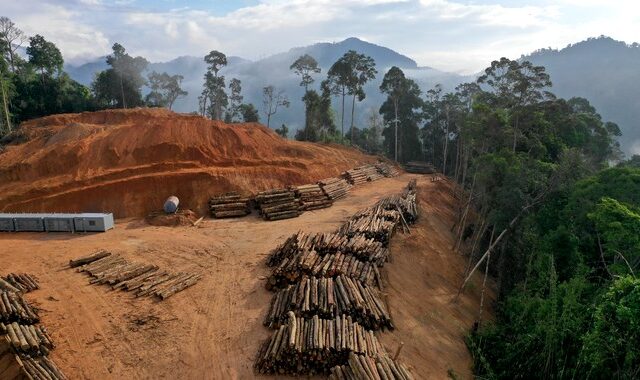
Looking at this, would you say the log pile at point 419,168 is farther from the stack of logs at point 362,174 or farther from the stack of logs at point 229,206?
the stack of logs at point 229,206

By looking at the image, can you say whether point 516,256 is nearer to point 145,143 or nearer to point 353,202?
point 353,202

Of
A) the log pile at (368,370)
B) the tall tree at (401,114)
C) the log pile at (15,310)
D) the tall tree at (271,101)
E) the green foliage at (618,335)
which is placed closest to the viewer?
the green foliage at (618,335)

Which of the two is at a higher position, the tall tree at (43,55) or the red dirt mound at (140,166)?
the tall tree at (43,55)

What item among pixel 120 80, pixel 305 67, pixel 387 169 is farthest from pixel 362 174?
pixel 120 80

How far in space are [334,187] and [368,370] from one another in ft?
72.4

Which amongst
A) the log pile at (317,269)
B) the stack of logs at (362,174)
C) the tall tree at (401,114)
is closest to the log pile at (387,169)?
the stack of logs at (362,174)

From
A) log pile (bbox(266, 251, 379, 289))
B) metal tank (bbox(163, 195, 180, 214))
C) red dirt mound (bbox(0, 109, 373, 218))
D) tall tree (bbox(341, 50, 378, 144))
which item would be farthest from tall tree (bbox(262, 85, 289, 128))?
log pile (bbox(266, 251, 379, 289))

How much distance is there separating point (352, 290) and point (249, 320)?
384 centimetres

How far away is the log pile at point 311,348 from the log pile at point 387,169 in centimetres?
3129

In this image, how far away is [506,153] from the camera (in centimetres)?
2072

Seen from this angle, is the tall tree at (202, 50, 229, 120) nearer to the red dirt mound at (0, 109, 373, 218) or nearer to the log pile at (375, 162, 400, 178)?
the red dirt mound at (0, 109, 373, 218)

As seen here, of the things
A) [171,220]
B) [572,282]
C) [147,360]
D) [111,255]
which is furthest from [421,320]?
[171,220]

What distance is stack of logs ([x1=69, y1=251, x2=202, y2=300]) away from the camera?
53.4ft

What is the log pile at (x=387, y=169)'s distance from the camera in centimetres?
4322
